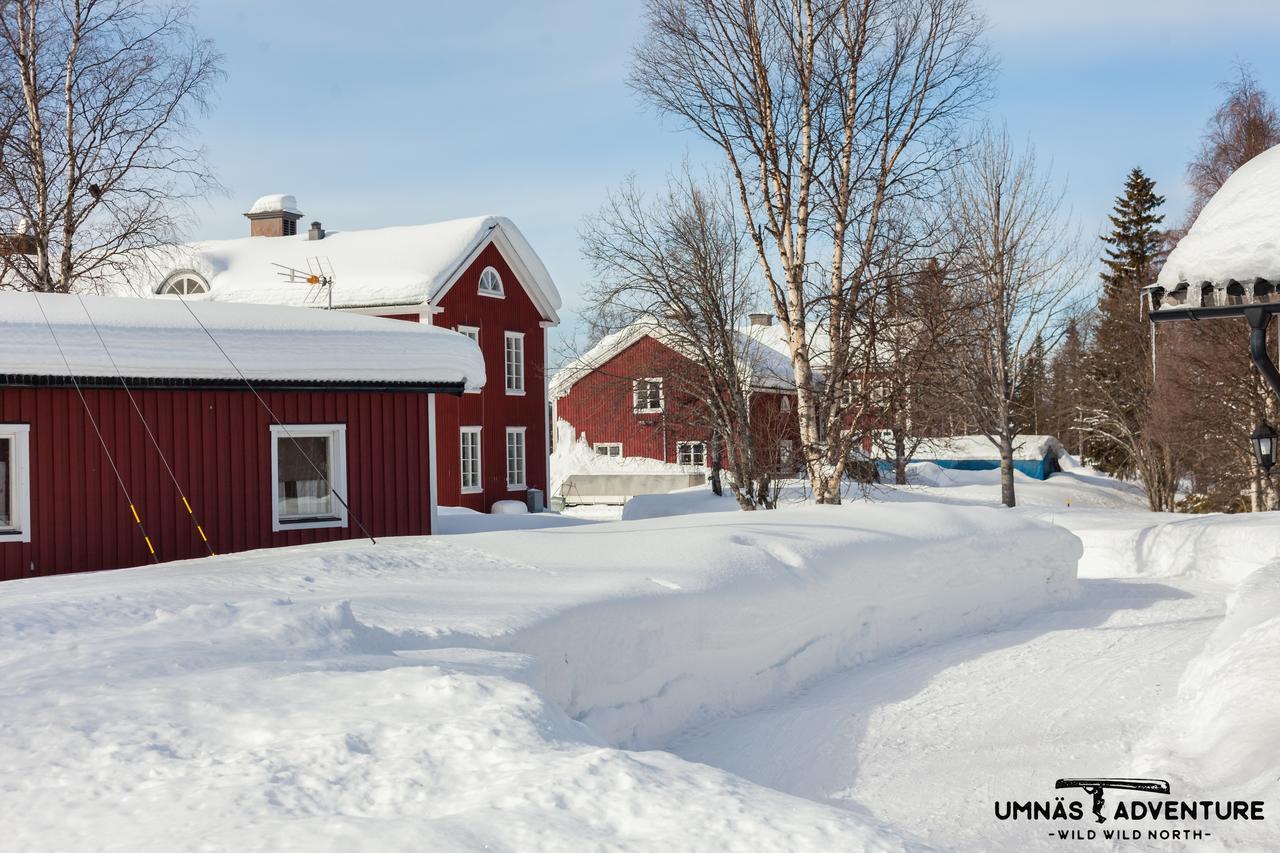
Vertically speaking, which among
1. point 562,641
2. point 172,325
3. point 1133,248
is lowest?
point 562,641

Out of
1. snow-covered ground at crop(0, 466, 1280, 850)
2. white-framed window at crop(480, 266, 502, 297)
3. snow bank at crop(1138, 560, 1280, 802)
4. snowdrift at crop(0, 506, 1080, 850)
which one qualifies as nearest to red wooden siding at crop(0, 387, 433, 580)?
snowdrift at crop(0, 506, 1080, 850)

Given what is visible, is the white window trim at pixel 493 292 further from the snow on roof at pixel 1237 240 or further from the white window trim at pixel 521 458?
the snow on roof at pixel 1237 240

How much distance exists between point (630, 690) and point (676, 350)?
1689 centimetres

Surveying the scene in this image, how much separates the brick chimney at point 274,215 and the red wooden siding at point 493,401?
826 cm

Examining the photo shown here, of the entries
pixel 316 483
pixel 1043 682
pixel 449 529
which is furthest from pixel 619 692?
pixel 449 529

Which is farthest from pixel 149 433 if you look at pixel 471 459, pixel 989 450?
pixel 989 450

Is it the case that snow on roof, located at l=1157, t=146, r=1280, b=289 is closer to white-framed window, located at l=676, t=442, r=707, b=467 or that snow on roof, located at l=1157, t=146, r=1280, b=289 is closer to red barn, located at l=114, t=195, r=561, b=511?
red barn, located at l=114, t=195, r=561, b=511

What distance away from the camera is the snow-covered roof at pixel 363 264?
84.9 ft

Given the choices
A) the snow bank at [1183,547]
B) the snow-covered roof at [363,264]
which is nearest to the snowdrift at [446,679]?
the snow bank at [1183,547]

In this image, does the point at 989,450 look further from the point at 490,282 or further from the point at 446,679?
the point at 446,679

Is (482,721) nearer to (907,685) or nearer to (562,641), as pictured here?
(562,641)

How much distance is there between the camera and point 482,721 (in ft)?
14.1

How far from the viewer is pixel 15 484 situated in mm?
11023

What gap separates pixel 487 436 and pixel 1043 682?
65.7 ft
